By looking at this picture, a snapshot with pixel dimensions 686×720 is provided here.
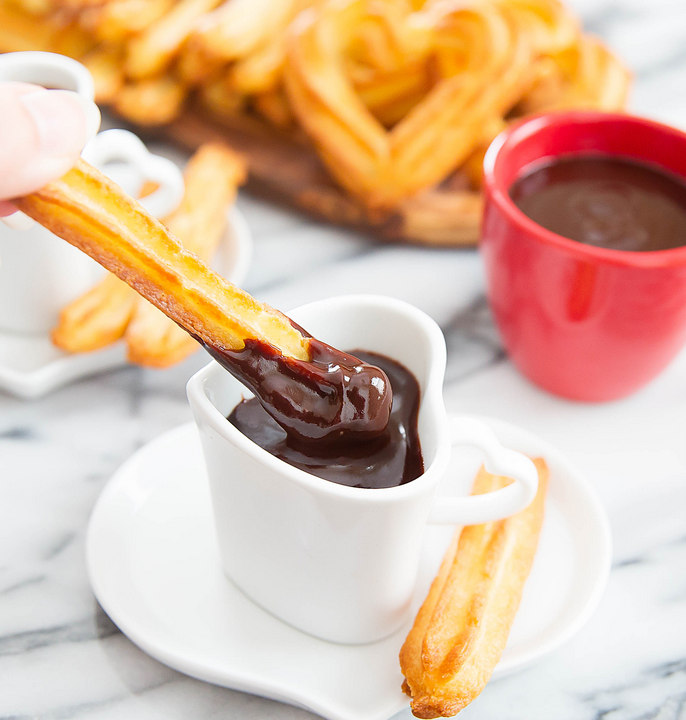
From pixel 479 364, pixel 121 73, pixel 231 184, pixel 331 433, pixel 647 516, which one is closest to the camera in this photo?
pixel 331 433

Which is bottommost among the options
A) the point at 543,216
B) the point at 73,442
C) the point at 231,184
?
the point at 73,442

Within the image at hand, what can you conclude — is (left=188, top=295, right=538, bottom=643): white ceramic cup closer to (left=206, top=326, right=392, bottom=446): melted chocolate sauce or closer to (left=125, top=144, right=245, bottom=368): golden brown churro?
(left=206, top=326, right=392, bottom=446): melted chocolate sauce

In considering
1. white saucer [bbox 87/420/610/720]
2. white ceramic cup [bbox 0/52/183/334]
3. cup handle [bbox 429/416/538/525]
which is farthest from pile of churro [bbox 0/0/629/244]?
cup handle [bbox 429/416/538/525]

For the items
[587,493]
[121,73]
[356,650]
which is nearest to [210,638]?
[356,650]

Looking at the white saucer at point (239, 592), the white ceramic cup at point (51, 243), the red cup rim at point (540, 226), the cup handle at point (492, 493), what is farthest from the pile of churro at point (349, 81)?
the cup handle at point (492, 493)

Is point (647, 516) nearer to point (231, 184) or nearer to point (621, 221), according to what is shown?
point (621, 221)

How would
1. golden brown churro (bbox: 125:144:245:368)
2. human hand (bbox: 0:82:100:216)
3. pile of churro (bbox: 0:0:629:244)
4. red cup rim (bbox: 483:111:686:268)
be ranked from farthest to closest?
pile of churro (bbox: 0:0:629:244), golden brown churro (bbox: 125:144:245:368), red cup rim (bbox: 483:111:686:268), human hand (bbox: 0:82:100:216)

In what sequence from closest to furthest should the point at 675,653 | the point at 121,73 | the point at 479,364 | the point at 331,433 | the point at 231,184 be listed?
the point at 331,433
the point at 675,653
the point at 479,364
the point at 231,184
the point at 121,73

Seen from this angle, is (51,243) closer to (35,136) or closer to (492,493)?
(35,136)
